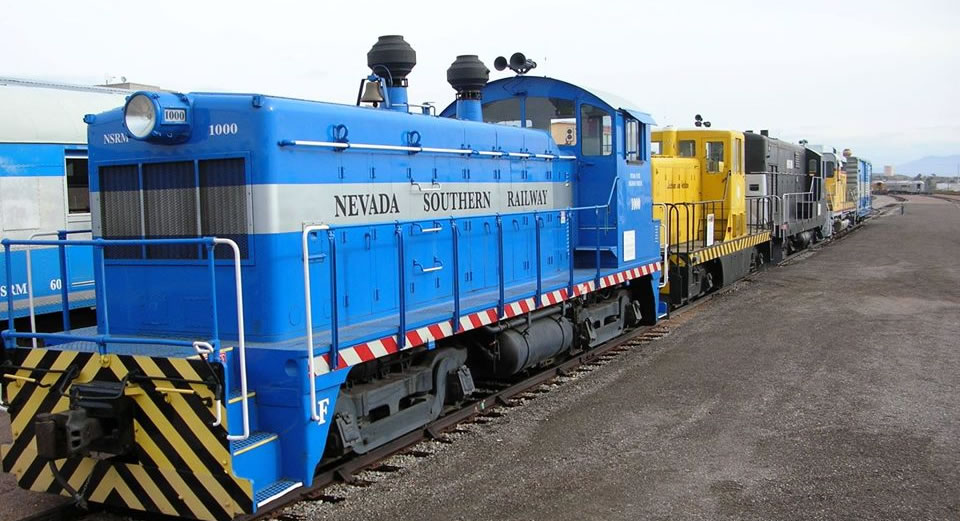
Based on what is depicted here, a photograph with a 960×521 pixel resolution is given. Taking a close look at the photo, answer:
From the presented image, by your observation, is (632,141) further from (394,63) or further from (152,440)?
(152,440)

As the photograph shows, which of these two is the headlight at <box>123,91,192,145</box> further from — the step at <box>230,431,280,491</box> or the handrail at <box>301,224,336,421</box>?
the step at <box>230,431,280,491</box>

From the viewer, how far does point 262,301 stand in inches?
213

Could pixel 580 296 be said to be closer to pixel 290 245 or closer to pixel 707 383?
pixel 707 383

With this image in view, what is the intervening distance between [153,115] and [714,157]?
536 inches

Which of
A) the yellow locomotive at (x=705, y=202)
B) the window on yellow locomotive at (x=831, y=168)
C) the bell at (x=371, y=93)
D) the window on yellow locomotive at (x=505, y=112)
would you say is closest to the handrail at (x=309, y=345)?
the bell at (x=371, y=93)

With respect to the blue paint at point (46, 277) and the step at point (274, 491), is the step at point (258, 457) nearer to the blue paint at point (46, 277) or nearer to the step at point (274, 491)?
the step at point (274, 491)

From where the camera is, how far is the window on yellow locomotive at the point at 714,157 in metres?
16.8

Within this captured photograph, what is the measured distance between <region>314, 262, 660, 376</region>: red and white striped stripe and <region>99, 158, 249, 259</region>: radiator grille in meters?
0.98

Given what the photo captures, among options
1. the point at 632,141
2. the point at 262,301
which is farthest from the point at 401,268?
the point at 632,141

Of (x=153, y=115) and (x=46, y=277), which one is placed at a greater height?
(x=153, y=115)

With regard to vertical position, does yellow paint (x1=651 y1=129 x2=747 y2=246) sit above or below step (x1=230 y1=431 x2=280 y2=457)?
above

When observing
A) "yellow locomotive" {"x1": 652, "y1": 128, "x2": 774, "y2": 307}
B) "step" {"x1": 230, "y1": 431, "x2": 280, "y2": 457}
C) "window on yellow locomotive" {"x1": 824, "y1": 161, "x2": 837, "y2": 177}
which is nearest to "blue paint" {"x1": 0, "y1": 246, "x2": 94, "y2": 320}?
"step" {"x1": 230, "y1": 431, "x2": 280, "y2": 457}

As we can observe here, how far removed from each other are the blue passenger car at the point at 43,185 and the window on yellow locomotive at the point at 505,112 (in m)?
4.91

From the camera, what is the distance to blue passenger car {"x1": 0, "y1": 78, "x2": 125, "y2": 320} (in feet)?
29.2
